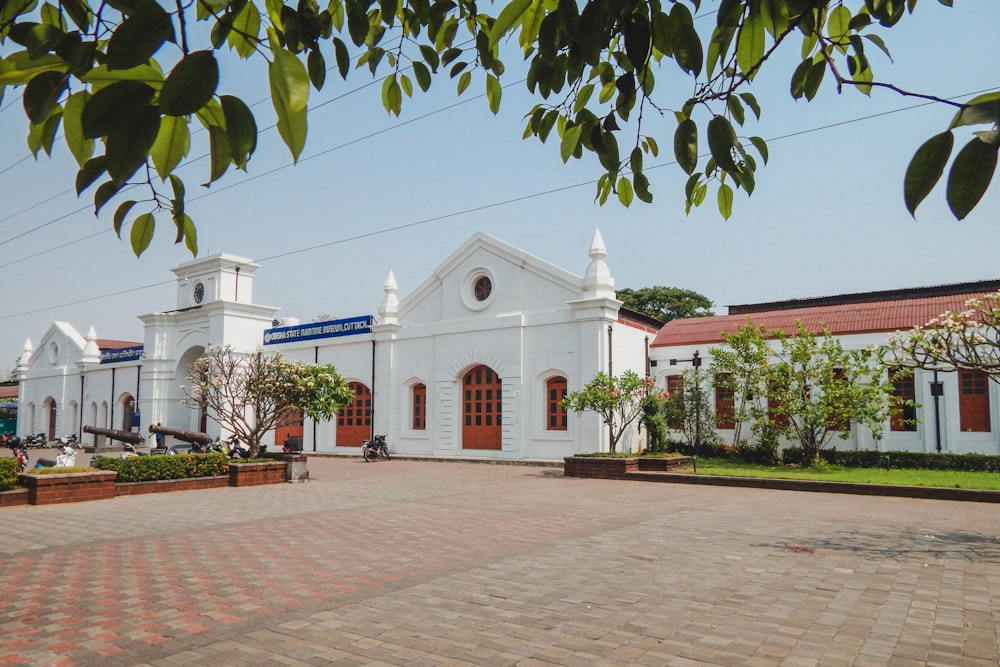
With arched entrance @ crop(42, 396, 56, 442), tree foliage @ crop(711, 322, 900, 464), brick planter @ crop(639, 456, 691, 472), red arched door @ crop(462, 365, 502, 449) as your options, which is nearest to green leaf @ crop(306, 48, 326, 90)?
brick planter @ crop(639, 456, 691, 472)

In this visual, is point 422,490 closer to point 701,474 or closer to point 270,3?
point 701,474

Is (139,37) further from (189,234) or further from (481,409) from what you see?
(481,409)

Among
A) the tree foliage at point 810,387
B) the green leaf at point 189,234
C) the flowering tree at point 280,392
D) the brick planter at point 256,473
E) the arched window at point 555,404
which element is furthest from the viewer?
the arched window at point 555,404

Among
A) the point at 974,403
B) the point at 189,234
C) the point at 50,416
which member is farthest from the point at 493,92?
the point at 50,416

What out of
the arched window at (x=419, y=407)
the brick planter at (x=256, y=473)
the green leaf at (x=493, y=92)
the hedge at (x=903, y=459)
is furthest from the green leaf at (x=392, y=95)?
the arched window at (x=419, y=407)

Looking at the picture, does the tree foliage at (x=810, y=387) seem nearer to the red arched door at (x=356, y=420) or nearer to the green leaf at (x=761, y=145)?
the red arched door at (x=356, y=420)

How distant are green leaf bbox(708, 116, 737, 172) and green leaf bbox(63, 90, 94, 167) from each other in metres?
1.35

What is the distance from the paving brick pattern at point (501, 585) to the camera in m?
4.21

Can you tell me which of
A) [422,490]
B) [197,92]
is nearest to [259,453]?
[422,490]

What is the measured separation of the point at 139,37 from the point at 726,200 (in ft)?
6.02

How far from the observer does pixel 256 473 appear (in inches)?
569

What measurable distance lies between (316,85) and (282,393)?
48.6 feet

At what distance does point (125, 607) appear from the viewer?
5.11 metres

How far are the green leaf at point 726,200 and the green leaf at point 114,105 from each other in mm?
1811
